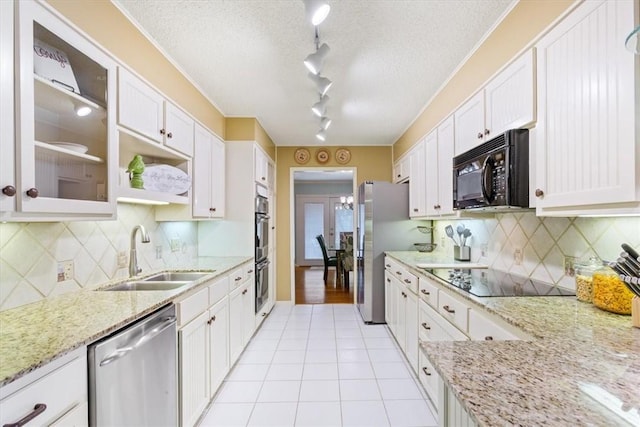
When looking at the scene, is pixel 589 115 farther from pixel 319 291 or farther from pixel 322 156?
pixel 319 291

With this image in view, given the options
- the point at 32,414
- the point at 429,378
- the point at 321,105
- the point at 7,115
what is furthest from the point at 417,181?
the point at 32,414

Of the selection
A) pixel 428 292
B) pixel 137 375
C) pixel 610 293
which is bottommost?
pixel 137 375

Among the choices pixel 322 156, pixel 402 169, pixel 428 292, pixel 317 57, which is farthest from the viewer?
A: pixel 322 156

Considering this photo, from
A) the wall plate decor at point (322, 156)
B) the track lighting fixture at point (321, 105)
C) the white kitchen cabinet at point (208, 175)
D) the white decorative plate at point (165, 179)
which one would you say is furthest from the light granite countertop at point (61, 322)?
the wall plate decor at point (322, 156)

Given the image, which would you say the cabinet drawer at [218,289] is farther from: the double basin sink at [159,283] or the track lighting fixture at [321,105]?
the track lighting fixture at [321,105]

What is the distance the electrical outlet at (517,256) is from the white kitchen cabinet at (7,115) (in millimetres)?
2627

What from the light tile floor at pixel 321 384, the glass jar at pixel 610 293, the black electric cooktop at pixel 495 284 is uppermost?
the glass jar at pixel 610 293

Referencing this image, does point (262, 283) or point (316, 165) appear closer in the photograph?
point (262, 283)

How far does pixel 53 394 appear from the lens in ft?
2.93

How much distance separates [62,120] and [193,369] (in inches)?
58.0

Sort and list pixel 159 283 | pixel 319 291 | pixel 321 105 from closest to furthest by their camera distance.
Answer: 1. pixel 159 283
2. pixel 321 105
3. pixel 319 291

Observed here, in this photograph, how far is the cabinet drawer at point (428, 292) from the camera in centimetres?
206

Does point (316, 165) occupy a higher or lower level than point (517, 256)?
higher

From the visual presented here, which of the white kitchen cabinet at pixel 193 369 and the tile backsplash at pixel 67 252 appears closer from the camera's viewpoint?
the tile backsplash at pixel 67 252
